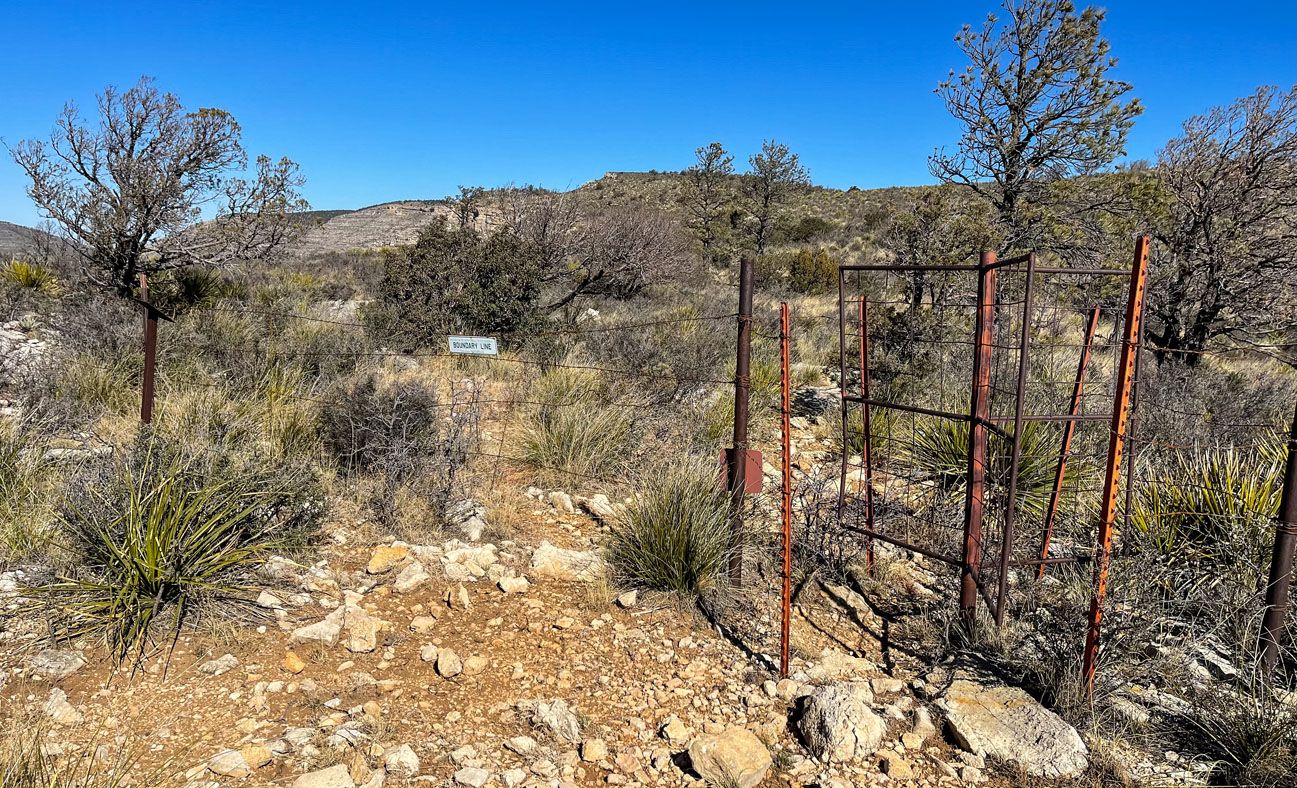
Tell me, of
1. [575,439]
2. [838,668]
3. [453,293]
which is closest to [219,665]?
[838,668]

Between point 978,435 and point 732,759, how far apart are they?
2105 millimetres

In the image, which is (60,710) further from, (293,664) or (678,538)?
(678,538)

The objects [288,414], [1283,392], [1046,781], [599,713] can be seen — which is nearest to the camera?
[1046,781]

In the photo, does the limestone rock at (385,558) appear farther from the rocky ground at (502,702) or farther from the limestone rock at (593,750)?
the limestone rock at (593,750)

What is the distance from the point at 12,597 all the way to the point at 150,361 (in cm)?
173

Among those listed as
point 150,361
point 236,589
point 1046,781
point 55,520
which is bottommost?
point 1046,781

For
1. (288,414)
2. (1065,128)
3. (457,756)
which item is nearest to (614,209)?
(1065,128)

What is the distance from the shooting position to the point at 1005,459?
203 inches

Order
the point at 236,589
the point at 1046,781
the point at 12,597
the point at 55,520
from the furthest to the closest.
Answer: the point at 55,520 < the point at 236,589 < the point at 12,597 < the point at 1046,781

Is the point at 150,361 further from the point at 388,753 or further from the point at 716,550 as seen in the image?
the point at 716,550

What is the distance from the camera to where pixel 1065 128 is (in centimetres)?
1003

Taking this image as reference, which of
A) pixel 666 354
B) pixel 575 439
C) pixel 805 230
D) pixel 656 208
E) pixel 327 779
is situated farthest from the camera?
pixel 805 230

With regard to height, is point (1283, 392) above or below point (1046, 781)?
above

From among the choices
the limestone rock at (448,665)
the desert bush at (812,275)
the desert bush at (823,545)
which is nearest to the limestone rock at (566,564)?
the limestone rock at (448,665)
